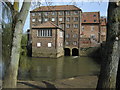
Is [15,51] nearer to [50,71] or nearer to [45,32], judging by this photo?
[50,71]

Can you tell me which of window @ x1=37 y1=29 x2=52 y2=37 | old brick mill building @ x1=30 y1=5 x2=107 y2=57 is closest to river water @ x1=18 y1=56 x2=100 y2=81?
old brick mill building @ x1=30 y1=5 x2=107 y2=57

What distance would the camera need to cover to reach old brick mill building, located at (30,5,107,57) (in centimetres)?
3600

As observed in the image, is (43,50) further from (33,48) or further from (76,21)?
(76,21)

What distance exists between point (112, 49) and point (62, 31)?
3782 cm

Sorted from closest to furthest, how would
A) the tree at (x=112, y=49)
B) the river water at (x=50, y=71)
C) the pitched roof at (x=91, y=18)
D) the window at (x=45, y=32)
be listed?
the tree at (x=112, y=49) < the river water at (x=50, y=71) < the window at (x=45, y=32) < the pitched roof at (x=91, y=18)

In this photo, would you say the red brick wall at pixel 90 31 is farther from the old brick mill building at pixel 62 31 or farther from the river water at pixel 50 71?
the river water at pixel 50 71

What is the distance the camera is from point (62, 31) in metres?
42.1

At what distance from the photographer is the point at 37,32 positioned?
119 ft

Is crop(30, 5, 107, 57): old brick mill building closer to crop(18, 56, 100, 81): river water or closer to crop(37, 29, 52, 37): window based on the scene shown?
crop(37, 29, 52, 37): window

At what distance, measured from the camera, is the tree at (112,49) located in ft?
14.7

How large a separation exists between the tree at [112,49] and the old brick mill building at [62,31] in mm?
26188

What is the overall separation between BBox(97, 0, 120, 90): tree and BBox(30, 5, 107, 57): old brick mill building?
26.2 m

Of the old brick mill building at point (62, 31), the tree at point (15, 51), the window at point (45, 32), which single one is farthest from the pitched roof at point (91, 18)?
the tree at point (15, 51)

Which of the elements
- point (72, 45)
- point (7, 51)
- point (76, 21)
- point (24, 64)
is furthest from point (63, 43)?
point (7, 51)
